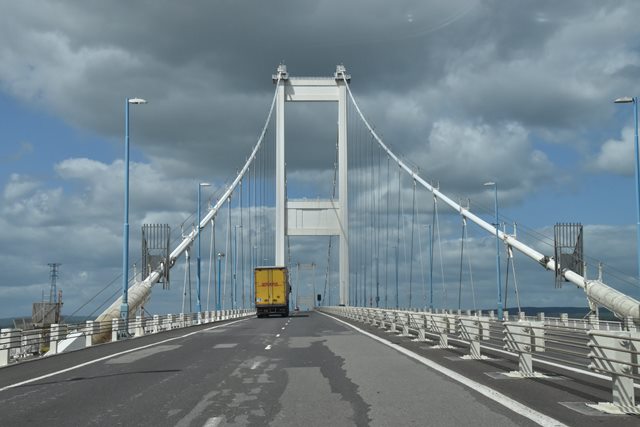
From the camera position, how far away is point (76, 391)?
1322 centimetres

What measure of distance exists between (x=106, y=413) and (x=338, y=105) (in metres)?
80.9

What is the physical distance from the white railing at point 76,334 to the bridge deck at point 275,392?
39.4 inches

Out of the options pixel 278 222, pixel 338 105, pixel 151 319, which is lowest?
pixel 151 319

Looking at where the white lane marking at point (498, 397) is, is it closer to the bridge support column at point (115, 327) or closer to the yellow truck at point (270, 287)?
the bridge support column at point (115, 327)

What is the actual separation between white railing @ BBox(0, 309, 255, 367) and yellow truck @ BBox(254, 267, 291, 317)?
671 centimetres

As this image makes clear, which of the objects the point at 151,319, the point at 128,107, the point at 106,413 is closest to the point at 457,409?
the point at 106,413

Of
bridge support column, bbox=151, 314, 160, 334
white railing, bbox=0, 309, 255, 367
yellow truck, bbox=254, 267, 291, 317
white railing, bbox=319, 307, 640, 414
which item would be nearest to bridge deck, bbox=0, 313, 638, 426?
white railing, bbox=319, 307, 640, 414

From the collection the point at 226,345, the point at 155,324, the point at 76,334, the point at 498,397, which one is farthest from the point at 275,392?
the point at 155,324

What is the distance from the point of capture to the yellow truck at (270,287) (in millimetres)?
65375

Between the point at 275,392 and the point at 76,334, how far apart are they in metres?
20.4

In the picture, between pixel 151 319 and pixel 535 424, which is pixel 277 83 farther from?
pixel 535 424

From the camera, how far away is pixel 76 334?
3097cm

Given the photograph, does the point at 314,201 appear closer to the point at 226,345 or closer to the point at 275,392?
the point at 226,345

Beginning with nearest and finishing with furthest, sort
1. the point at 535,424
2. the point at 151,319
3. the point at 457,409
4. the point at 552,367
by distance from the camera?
the point at 535,424
the point at 457,409
the point at 552,367
the point at 151,319
